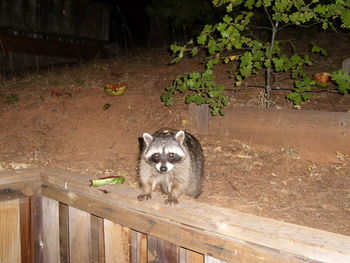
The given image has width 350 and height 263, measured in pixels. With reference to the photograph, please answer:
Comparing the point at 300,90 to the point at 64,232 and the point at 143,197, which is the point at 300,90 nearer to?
the point at 143,197

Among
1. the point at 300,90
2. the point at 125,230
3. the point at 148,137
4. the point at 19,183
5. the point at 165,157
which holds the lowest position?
the point at 125,230

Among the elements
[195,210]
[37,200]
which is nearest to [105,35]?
[37,200]

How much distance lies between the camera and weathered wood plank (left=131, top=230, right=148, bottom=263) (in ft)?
7.27

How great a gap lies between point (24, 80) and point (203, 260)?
6324mm

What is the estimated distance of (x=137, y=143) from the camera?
462 centimetres

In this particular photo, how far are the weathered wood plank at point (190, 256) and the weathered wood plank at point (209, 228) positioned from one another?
9cm

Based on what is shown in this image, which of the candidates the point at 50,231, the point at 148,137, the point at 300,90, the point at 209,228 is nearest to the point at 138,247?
the point at 209,228

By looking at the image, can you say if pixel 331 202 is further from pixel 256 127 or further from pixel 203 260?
pixel 203 260

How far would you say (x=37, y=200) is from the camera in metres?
2.68

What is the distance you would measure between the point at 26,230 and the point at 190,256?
1.39 metres

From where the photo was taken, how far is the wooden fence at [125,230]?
1.57 meters

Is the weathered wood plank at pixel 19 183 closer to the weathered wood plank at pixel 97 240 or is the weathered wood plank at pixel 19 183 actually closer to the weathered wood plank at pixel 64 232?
the weathered wood plank at pixel 64 232

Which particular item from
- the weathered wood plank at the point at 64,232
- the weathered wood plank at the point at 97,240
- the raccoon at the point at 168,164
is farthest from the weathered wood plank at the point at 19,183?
the raccoon at the point at 168,164

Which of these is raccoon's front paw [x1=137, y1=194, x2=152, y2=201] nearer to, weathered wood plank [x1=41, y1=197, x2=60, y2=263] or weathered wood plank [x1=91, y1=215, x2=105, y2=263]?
weathered wood plank [x1=91, y1=215, x2=105, y2=263]
